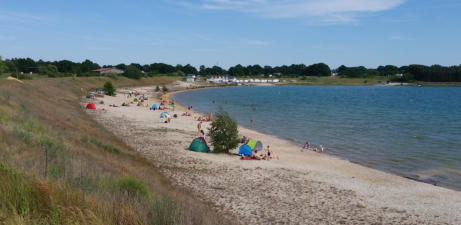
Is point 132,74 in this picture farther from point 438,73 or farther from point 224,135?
point 438,73

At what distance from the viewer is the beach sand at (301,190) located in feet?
40.2

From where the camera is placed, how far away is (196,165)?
18.6 metres

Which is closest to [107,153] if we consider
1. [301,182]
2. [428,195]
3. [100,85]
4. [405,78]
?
[301,182]

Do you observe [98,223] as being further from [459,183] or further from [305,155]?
[305,155]

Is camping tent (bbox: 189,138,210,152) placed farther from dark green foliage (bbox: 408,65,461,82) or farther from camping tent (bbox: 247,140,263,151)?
dark green foliage (bbox: 408,65,461,82)

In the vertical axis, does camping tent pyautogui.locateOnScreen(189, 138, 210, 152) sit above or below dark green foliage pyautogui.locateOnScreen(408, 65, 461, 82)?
below

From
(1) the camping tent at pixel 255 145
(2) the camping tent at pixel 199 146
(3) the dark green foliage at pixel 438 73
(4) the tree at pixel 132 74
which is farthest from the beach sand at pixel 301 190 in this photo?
(3) the dark green foliage at pixel 438 73

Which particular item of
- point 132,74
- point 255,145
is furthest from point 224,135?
point 132,74

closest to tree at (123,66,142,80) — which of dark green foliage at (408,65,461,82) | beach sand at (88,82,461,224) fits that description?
beach sand at (88,82,461,224)

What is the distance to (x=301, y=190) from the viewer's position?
1498cm

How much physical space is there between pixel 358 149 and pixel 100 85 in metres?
75.8

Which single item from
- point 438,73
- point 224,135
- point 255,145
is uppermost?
point 438,73

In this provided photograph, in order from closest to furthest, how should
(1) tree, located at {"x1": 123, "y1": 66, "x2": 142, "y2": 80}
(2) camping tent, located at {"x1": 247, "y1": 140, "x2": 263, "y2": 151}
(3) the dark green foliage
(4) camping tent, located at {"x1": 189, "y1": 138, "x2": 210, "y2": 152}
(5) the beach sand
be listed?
(5) the beach sand, (4) camping tent, located at {"x1": 189, "y1": 138, "x2": 210, "y2": 152}, (2) camping tent, located at {"x1": 247, "y1": 140, "x2": 263, "y2": 151}, (1) tree, located at {"x1": 123, "y1": 66, "x2": 142, "y2": 80}, (3) the dark green foliage

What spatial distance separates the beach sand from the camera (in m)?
12.3
